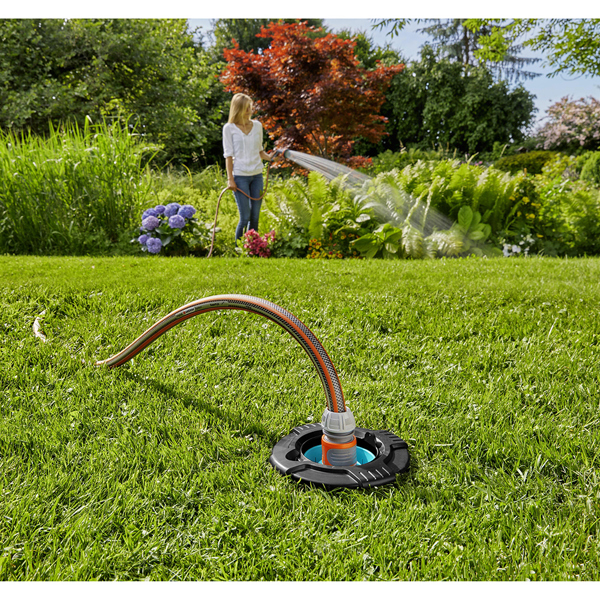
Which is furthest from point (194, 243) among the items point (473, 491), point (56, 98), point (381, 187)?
point (56, 98)

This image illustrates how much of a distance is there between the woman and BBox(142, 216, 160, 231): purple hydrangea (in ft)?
3.36

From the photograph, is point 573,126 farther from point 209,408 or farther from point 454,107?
point 209,408

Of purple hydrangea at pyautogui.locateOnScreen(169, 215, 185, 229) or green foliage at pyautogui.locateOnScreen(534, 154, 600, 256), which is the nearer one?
purple hydrangea at pyautogui.locateOnScreen(169, 215, 185, 229)

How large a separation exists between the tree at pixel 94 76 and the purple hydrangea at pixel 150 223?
19.0 feet

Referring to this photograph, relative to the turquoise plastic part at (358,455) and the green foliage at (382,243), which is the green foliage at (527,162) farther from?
the turquoise plastic part at (358,455)

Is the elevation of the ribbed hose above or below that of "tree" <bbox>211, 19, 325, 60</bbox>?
below

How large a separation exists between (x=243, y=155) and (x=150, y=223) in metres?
1.49

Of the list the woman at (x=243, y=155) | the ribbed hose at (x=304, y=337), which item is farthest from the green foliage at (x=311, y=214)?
the ribbed hose at (x=304, y=337)

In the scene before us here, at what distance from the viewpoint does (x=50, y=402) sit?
215 cm

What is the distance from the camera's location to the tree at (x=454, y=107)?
17656mm

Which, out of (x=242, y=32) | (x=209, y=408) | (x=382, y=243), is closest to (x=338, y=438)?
(x=209, y=408)

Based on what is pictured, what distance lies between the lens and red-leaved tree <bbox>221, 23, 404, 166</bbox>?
9.41 metres

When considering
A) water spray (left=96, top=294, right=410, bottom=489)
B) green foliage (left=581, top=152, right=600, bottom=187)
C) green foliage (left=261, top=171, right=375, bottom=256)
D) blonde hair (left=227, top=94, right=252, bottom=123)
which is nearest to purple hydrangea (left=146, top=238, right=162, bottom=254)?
green foliage (left=261, top=171, right=375, bottom=256)

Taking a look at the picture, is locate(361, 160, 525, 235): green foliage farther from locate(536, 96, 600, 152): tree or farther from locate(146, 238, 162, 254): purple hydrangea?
locate(536, 96, 600, 152): tree
